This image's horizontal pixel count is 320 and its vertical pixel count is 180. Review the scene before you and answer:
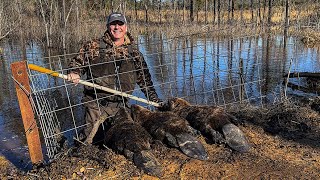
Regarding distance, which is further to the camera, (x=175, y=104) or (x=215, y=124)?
(x=175, y=104)

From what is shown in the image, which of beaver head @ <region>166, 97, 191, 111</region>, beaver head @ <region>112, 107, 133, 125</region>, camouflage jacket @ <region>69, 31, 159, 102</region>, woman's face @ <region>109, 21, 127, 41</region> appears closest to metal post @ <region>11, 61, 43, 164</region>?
camouflage jacket @ <region>69, 31, 159, 102</region>

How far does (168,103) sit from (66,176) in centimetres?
186

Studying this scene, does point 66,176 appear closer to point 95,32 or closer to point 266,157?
point 266,157

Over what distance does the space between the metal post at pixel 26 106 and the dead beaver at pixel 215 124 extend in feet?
5.91

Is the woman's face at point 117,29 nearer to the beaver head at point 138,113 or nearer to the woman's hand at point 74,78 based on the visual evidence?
the woman's hand at point 74,78

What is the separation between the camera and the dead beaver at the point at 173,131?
363cm

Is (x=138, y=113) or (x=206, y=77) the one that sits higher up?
(x=138, y=113)

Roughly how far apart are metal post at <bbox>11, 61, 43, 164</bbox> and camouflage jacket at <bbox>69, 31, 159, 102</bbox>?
2.77ft

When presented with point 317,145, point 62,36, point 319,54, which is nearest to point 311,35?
point 319,54

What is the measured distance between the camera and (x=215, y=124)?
399 cm

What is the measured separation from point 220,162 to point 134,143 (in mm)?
930

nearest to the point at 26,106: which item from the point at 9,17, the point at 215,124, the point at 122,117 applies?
the point at 122,117

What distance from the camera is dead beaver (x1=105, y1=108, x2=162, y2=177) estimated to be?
334cm

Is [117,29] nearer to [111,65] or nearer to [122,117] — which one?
[111,65]
